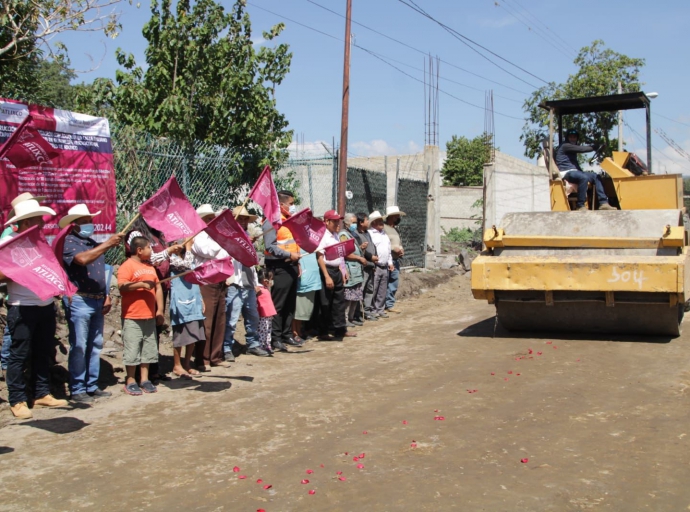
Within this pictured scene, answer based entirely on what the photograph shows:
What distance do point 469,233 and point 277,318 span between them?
17.6 metres

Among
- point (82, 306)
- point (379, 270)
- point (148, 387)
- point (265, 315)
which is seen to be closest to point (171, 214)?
point (82, 306)

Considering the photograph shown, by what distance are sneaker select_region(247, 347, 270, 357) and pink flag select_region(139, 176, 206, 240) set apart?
8.05 ft

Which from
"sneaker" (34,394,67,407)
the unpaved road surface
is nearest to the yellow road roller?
the unpaved road surface

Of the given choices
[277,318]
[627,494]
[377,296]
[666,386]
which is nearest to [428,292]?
[377,296]

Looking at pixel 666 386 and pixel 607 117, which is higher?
pixel 607 117

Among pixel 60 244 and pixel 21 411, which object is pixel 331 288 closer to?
pixel 60 244

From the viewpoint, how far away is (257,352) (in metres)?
9.52

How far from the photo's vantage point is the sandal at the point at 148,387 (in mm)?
7468

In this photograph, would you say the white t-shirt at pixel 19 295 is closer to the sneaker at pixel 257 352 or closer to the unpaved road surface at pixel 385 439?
the unpaved road surface at pixel 385 439

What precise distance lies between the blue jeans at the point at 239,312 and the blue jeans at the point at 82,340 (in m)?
2.09

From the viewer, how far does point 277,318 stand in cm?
1000

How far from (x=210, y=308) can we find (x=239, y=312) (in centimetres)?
67

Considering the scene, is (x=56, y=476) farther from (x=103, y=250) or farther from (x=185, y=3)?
(x=185, y=3)

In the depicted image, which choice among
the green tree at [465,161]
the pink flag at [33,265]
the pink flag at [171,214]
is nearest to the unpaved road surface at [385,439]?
the pink flag at [33,265]
